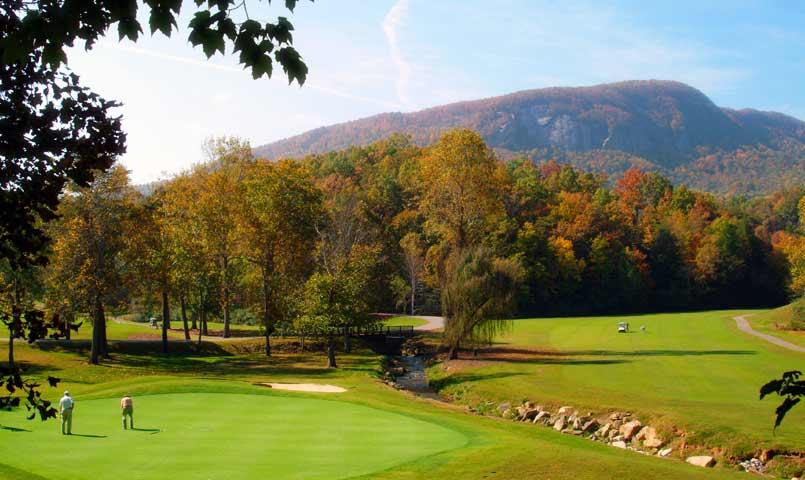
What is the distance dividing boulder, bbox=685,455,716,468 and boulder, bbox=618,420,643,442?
3.02m

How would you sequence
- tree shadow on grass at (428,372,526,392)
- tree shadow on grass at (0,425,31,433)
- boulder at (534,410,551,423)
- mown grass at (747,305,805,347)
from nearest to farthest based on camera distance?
tree shadow on grass at (0,425,31,433) < boulder at (534,410,551,423) < tree shadow on grass at (428,372,526,392) < mown grass at (747,305,805,347)

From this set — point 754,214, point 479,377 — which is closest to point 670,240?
point 754,214

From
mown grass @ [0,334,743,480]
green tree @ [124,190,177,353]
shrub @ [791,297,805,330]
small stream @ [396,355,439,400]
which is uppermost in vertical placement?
green tree @ [124,190,177,353]

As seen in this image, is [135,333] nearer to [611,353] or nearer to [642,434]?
[611,353]

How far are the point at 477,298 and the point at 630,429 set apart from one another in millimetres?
19155

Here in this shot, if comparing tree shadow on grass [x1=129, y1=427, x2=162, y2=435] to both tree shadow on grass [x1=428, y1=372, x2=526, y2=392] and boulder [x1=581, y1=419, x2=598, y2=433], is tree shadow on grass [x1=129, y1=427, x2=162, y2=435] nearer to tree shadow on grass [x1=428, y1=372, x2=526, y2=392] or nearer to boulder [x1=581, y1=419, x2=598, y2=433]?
boulder [x1=581, y1=419, x2=598, y2=433]

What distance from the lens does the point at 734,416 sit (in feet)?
77.9

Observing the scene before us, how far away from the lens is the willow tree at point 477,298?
4278 cm

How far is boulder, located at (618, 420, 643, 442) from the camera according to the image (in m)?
23.8

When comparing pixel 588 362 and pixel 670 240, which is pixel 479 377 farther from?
pixel 670 240

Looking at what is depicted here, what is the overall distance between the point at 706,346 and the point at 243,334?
34.1 meters

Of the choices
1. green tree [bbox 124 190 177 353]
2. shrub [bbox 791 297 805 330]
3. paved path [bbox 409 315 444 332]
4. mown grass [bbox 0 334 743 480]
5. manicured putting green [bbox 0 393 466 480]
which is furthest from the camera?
paved path [bbox 409 315 444 332]

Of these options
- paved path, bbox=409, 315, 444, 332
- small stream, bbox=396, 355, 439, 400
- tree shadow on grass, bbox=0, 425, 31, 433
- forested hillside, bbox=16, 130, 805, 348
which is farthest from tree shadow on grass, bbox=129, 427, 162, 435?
paved path, bbox=409, 315, 444, 332

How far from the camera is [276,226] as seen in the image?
48.6 metres
